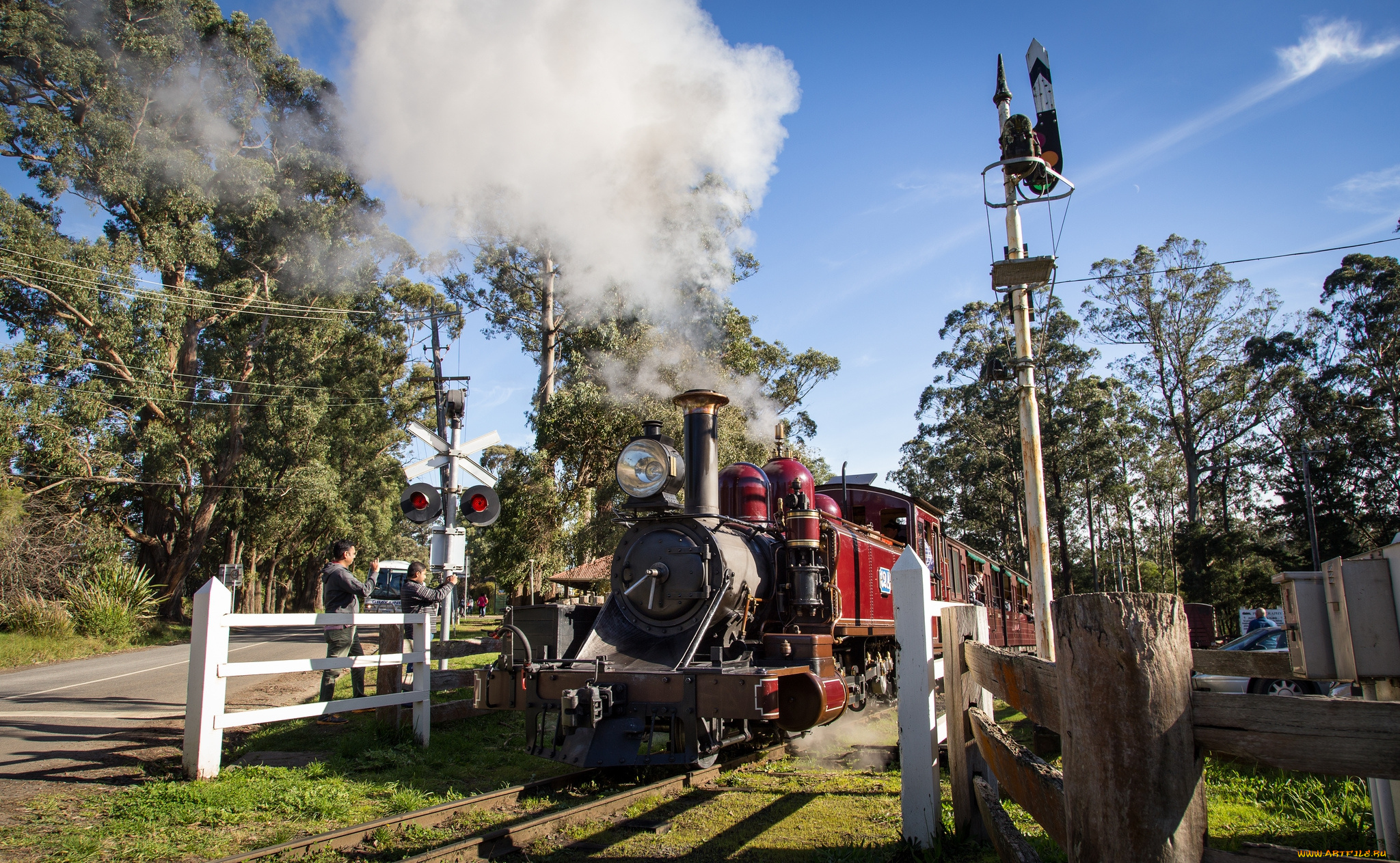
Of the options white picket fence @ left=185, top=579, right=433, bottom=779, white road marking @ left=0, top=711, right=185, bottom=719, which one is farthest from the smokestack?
white road marking @ left=0, top=711, right=185, bottom=719

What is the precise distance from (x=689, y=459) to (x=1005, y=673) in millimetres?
4205

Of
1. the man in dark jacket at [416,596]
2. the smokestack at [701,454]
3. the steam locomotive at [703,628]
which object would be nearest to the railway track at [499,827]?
the steam locomotive at [703,628]

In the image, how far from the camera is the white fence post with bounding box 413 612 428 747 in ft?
23.0

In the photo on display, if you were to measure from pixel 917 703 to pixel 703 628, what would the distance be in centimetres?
199

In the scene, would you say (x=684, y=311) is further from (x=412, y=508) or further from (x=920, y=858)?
(x=920, y=858)

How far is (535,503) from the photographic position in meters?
18.7

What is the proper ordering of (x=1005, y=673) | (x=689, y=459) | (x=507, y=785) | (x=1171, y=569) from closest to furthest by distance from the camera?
1. (x=1005, y=673)
2. (x=507, y=785)
3. (x=689, y=459)
4. (x=1171, y=569)

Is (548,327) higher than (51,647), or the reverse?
(548,327)

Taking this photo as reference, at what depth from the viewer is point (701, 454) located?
22.3ft

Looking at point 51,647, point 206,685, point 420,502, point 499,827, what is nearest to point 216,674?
point 206,685

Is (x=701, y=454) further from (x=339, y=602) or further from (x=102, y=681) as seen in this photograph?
(x=102, y=681)

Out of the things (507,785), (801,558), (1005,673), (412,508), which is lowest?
(507,785)

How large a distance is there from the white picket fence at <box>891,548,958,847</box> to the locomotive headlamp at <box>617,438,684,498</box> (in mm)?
2626

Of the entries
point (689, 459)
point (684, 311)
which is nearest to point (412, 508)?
point (689, 459)
